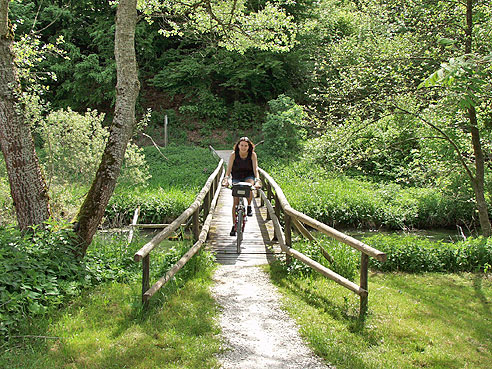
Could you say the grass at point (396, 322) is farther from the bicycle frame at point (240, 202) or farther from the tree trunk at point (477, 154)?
the tree trunk at point (477, 154)

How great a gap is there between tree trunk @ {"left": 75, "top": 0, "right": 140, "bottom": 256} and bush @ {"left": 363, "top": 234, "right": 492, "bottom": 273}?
4739 mm

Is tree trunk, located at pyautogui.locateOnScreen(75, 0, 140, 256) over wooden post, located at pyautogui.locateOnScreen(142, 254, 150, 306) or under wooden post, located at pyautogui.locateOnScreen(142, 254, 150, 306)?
over

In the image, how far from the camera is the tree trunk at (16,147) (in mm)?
5715

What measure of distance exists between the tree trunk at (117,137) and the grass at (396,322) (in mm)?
2829

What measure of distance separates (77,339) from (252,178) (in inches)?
183

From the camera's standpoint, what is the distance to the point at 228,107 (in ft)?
104

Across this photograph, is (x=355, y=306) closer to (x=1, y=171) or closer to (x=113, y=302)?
(x=113, y=302)

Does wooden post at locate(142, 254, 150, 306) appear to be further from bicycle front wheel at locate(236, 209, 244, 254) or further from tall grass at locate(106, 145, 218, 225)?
tall grass at locate(106, 145, 218, 225)

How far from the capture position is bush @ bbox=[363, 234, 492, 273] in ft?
24.2

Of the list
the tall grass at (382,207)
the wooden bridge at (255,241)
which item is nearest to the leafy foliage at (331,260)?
the wooden bridge at (255,241)

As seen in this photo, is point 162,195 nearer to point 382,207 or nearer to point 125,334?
point 382,207

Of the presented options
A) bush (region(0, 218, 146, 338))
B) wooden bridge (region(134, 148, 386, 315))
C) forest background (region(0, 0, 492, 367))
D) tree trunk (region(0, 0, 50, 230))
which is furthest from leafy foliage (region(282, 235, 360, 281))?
tree trunk (region(0, 0, 50, 230))

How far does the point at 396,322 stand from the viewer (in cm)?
471

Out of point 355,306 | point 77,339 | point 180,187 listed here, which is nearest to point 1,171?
point 180,187
